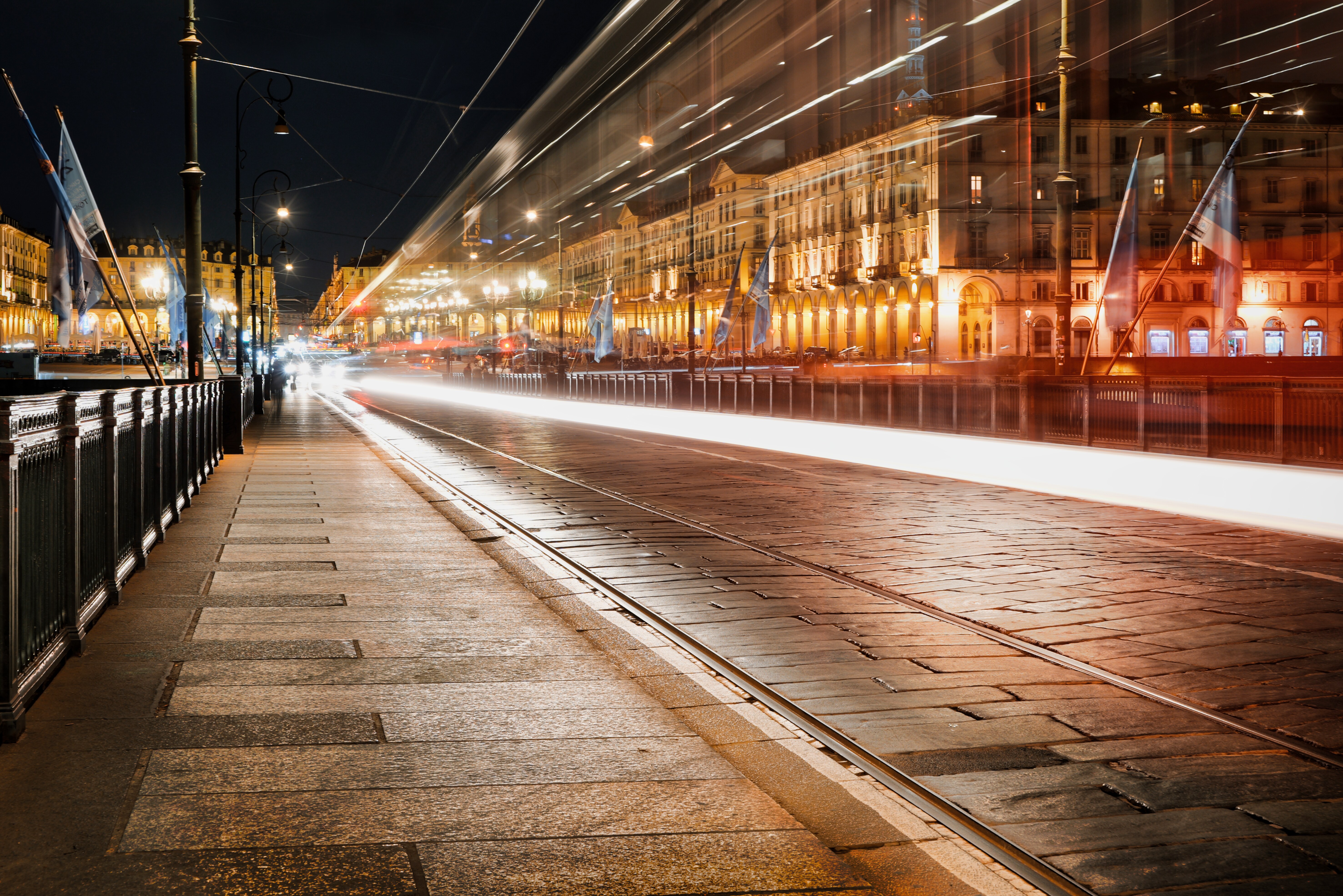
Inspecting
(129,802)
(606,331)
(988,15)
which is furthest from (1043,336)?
(129,802)

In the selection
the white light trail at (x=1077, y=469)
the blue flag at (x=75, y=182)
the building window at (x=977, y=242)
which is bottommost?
the white light trail at (x=1077, y=469)

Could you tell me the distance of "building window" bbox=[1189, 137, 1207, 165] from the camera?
242 feet

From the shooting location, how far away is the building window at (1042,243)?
2785 inches

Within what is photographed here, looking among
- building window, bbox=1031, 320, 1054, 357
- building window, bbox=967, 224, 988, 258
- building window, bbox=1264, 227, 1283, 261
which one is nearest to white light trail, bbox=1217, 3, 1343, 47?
building window, bbox=967, 224, 988, 258

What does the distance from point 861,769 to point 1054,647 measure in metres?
2.43

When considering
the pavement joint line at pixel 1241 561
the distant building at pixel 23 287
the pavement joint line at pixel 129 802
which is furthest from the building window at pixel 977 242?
the distant building at pixel 23 287

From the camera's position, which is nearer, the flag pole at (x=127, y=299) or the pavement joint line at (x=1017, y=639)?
the pavement joint line at (x=1017, y=639)

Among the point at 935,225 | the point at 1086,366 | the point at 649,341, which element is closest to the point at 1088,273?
the point at 935,225

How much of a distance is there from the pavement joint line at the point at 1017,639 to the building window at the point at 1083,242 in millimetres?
63481

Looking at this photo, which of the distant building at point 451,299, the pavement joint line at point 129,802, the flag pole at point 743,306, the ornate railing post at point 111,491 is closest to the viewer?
the pavement joint line at point 129,802

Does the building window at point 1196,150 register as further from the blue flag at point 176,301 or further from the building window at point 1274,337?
the blue flag at point 176,301

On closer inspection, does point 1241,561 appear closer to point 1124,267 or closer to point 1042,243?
point 1124,267

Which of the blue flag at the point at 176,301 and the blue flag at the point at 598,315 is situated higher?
the blue flag at the point at 598,315

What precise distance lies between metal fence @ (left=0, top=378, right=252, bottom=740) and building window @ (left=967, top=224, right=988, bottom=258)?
6277 centimetres
